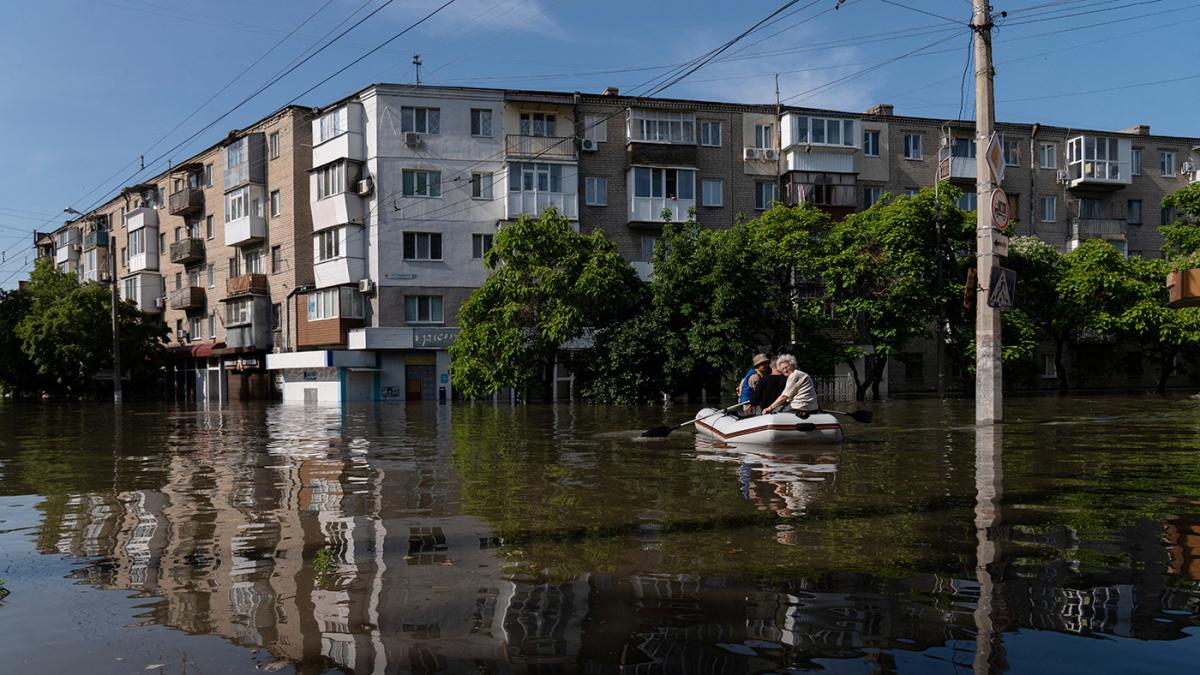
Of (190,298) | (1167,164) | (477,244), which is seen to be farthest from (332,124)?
(1167,164)

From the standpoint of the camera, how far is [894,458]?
1398 cm

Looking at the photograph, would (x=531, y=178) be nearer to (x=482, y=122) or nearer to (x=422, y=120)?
(x=482, y=122)

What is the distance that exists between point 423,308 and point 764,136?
21065mm

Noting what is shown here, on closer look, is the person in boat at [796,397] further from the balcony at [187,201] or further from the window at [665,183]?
the balcony at [187,201]

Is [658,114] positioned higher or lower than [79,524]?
higher

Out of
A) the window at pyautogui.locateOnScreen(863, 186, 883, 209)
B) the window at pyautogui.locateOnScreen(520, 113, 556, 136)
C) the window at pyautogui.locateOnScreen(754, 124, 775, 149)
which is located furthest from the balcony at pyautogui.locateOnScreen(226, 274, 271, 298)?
the window at pyautogui.locateOnScreen(863, 186, 883, 209)

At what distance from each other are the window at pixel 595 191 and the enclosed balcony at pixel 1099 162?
94.8 ft

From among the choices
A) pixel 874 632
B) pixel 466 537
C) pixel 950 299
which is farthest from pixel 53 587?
pixel 950 299

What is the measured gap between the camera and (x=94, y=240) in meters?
75.1

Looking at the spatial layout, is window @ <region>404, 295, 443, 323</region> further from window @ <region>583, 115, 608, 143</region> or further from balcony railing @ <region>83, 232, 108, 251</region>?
balcony railing @ <region>83, 232, 108, 251</region>

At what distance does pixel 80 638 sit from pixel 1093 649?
5.03 metres

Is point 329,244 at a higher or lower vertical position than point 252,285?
higher

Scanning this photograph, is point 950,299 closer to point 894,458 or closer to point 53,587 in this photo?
point 894,458

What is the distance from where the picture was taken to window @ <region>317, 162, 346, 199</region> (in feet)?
161
